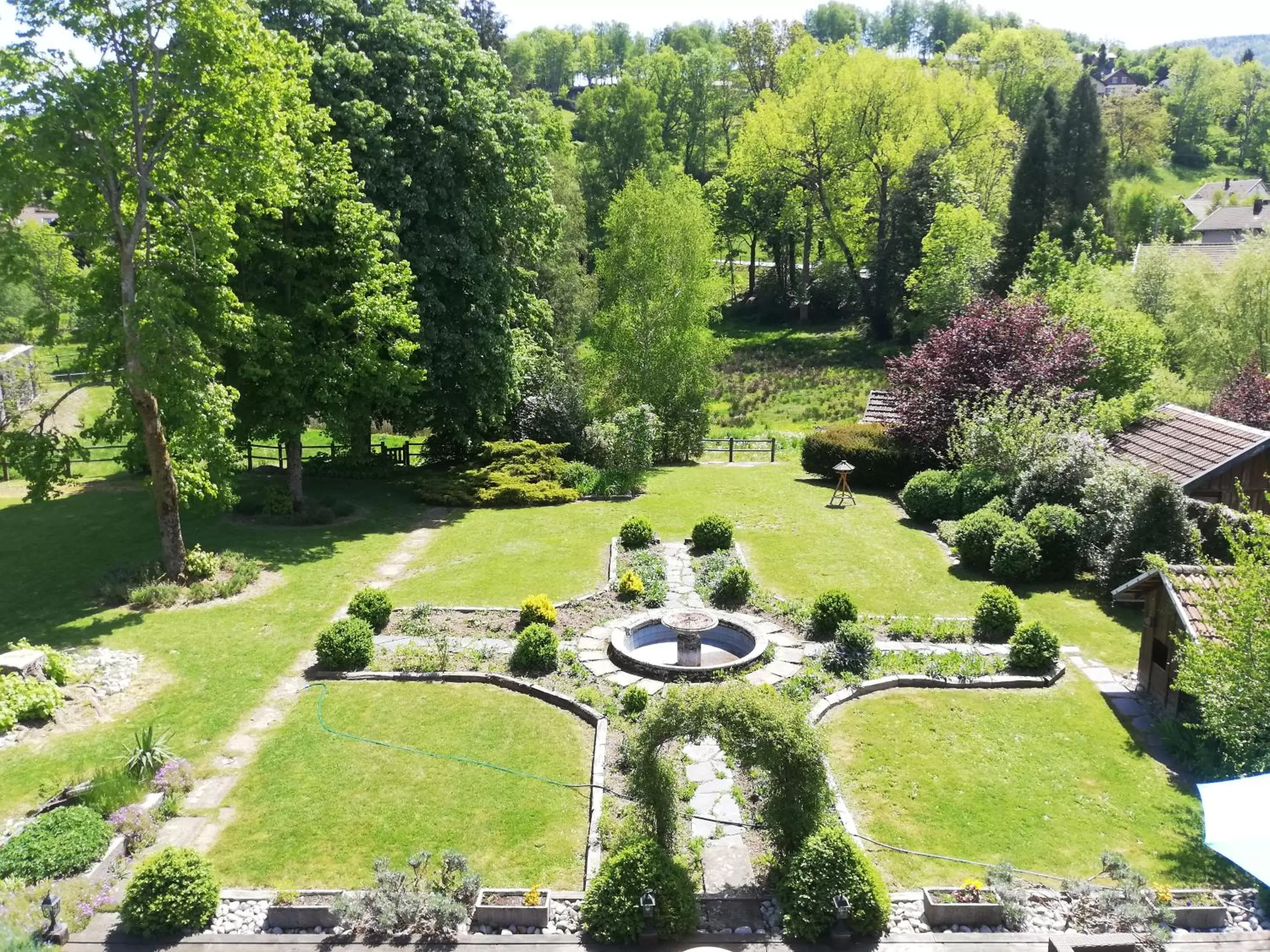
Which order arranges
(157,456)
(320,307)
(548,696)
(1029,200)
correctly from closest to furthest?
(548,696) → (157,456) → (320,307) → (1029,200)

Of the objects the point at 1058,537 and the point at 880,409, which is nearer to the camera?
the point at 1058,537

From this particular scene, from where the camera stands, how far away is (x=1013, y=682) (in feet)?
47.8

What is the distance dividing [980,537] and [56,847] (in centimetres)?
1754

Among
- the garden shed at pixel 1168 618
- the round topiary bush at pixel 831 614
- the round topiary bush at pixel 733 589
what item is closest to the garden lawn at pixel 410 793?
the round topiary bush at pixel 733 589

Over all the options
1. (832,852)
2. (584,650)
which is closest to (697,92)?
(584,650)

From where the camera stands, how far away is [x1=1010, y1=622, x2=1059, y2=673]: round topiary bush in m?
14.8

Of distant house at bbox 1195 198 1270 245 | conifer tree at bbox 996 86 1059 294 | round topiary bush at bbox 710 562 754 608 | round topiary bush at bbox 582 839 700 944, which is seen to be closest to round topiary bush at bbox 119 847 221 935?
round topiary bush at bbox 582 839 700 944

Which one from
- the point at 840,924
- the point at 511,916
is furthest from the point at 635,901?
the point at 840,924

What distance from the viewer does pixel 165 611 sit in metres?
17.4

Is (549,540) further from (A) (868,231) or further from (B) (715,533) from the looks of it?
(A) (868,231)

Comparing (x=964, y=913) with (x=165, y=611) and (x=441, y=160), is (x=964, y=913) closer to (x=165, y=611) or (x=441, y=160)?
(x=165, y=611)

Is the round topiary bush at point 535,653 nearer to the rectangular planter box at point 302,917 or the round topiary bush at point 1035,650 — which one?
the rectangular planter box at point 302,917

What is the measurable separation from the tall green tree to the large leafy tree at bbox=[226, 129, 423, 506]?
10003 mm

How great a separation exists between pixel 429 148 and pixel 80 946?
69.4 feet
